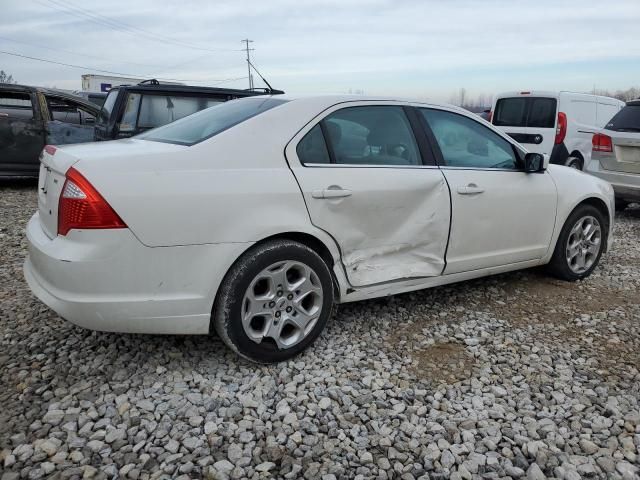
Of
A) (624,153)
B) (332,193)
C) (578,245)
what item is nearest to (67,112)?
(332,193)

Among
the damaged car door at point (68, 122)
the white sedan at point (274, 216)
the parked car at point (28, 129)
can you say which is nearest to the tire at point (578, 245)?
the white sedan at point (274, 216)

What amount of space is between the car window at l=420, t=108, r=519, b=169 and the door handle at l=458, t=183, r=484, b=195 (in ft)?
0.56

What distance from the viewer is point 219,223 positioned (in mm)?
2650

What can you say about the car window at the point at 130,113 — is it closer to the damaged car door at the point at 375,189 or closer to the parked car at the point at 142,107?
the parked car at the point at 142,107

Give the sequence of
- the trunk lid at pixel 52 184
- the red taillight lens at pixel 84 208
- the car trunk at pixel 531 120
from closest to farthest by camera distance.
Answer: the red taillight lens at pixel 84 208, the trunk lid at pixel 52 184, the car trunk at pixel 531 120

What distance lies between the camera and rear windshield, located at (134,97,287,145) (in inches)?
118

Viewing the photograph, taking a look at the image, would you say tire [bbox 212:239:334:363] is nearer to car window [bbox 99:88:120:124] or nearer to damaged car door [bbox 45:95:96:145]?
car window [bbox 99:88:120:124]

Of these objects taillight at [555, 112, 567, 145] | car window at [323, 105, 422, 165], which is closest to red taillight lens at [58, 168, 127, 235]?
car window at [323, 105, 422, 165]

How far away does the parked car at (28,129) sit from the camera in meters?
8.26

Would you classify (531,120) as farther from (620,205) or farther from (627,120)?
(627,120)

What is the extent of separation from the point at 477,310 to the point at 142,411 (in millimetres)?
2392

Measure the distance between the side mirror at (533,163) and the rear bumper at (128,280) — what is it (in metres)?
2.35

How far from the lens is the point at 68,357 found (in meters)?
3.00

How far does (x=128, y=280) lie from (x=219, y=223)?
0.51 metres
